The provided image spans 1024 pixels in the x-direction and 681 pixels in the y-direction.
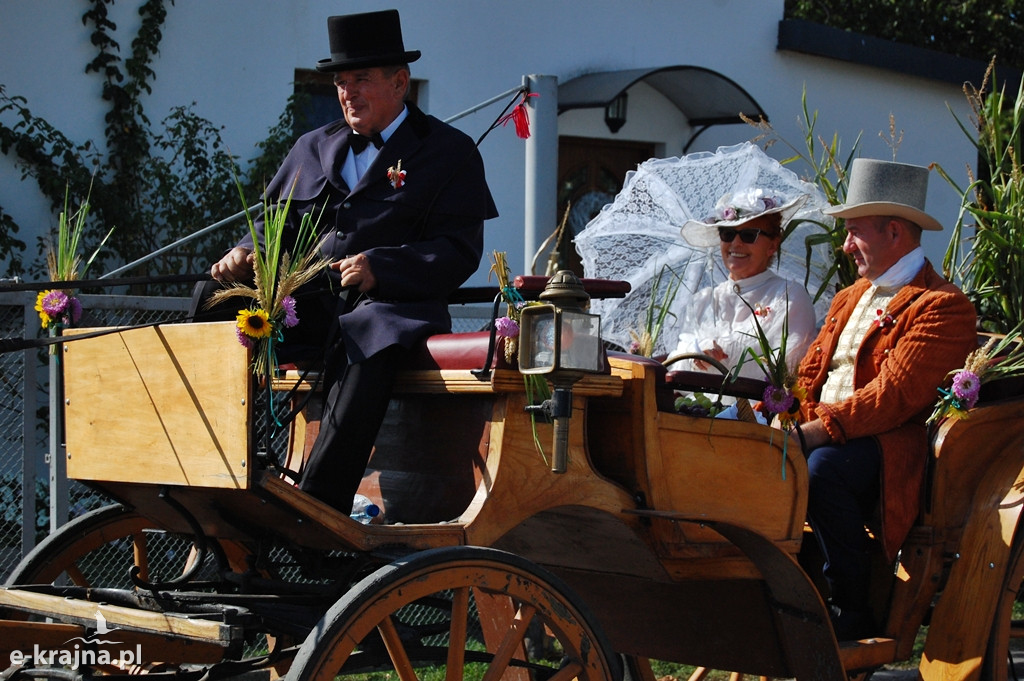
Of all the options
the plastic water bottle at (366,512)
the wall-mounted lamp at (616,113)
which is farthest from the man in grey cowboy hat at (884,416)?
the wall-mounted lamp at (616,113)

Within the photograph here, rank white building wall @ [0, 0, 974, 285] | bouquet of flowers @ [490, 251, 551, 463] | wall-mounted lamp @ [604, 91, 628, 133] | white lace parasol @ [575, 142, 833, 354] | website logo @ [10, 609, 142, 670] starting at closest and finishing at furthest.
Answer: bouquet of flowers @ [490, 251, 551, 463]
website logo @ [10, 609, 142, 670]
white lace parasol @ [575, 142, 833, 354]
white building wall @ [0, 0, 974, 285]
wall-mounted lamp @ [604, 91, 628, 133]

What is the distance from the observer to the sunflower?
9.73 ft

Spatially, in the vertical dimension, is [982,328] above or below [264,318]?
below

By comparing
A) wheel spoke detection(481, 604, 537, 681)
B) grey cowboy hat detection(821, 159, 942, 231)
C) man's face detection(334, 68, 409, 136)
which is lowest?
wheel spoke detection(481, 604, 537, 681)

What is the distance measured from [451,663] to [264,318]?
0.96 meters

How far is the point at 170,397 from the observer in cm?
319

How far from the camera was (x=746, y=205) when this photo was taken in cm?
486

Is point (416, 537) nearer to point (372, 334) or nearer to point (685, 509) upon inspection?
point (372, 334)

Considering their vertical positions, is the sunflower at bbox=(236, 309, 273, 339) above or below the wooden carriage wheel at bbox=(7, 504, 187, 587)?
above

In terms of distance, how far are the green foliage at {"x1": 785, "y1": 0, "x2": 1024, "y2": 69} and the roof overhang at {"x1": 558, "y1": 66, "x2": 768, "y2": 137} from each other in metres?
5.82

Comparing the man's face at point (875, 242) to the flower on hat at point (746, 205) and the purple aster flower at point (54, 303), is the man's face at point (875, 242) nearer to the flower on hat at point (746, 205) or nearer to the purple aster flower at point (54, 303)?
the flower on hat at point (746, 205)

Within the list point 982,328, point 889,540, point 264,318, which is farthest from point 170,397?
point 982,328

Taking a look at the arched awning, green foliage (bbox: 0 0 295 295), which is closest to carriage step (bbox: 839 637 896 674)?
green foliage (bbox: 0 0 295 295)
